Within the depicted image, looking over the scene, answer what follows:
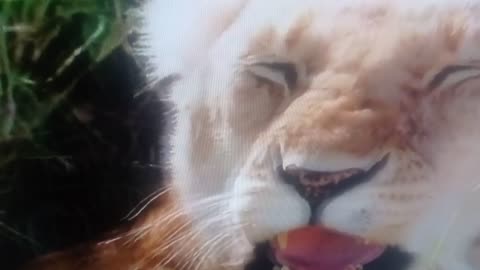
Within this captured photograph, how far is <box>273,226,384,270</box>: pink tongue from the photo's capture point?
0.61 meters

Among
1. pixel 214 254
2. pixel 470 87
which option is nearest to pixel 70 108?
pixel 214 254

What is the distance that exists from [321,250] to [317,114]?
0.09m

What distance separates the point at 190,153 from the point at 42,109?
4.0 inches

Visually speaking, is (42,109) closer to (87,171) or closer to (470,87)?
(87,171)

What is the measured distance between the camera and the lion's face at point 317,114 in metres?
0.58

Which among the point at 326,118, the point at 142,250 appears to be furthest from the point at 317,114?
the point at 142,250

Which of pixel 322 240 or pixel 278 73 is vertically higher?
pixel 278 73

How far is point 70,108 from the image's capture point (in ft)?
1.98

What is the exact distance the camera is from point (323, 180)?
23.2 inches

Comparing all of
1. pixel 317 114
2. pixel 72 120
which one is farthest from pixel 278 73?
pixel 72 120

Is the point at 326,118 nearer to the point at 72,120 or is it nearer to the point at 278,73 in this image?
the point at 278,73

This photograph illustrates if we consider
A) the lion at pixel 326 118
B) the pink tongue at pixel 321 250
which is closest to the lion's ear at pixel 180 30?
the lion at pixel 326 118

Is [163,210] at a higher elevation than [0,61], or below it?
below

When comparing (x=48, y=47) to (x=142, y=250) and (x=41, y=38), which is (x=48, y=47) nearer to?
(x=41, y=38)
